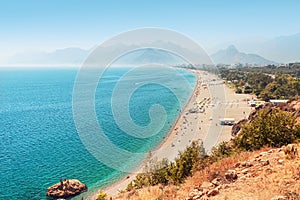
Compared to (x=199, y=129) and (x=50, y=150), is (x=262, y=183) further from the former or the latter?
(x=199, y=129)

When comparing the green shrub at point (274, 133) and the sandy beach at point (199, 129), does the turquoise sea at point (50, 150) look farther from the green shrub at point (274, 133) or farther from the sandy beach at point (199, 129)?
the green shrub at point (274, 133)

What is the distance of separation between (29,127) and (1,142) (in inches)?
375

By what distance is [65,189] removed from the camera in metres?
26.1

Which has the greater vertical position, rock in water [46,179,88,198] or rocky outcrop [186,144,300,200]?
rocky outcrop [186,144,300,200]

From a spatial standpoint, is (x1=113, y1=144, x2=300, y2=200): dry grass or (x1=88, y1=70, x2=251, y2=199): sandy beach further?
(x1=88, y1=70, x2=251, y2=199): sandy beach

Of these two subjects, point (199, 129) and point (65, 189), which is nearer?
point (65, 189)

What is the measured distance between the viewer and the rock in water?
2582cm

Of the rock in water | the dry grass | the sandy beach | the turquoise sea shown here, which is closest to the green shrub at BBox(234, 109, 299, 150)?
the dry grass

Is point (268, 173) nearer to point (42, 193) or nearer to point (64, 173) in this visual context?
point (42, 193)

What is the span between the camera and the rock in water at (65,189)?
84.7ft

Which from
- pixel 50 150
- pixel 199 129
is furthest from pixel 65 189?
pixel 199 129

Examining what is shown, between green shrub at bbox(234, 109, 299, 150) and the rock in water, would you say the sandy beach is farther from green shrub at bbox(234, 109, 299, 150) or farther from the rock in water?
green shrub at bbox(234, 109, 299, 150)

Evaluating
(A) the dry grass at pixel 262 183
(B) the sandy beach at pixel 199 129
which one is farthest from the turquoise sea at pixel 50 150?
(A) the dry grass at pixel 262 183

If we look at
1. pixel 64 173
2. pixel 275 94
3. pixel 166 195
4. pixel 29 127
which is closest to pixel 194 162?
pixel 166 195
